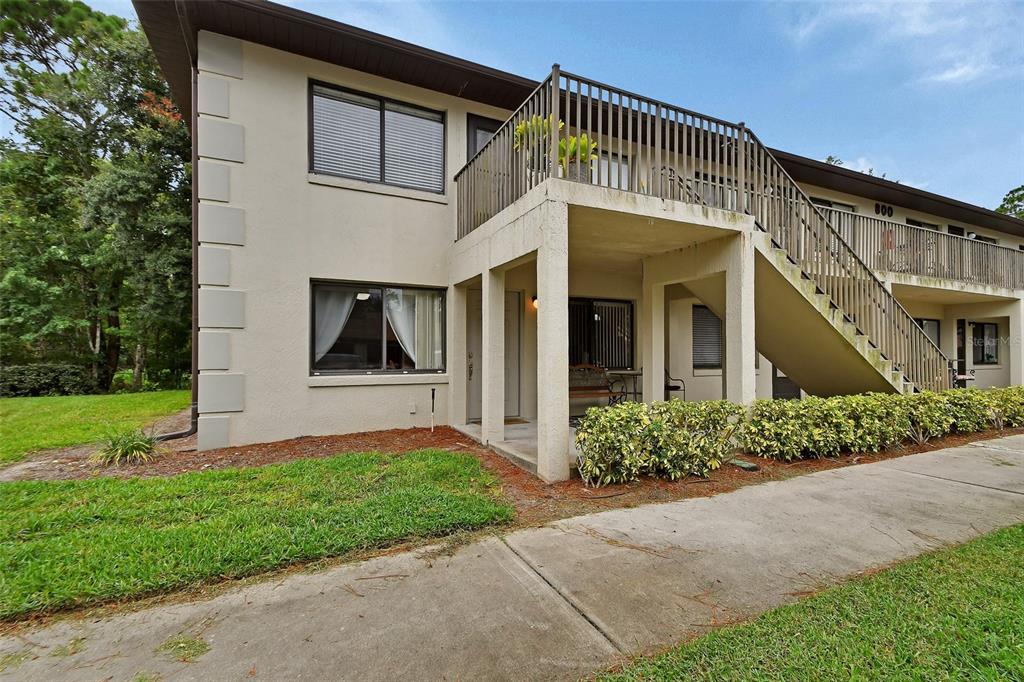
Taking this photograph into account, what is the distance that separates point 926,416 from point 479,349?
289 inches

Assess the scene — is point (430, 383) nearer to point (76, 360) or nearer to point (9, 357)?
point (76, 360)

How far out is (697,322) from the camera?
34.2 ft

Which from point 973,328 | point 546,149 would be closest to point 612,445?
point 546,149

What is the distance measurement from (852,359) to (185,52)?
11688 mm

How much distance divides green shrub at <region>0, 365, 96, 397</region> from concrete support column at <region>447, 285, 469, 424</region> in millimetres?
A: 12879

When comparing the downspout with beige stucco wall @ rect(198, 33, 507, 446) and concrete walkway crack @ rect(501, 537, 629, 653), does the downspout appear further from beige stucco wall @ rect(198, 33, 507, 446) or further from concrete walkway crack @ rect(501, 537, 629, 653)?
concrete walkway crack @ rect(501, 537, 629, 653)

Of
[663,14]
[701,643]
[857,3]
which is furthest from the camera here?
[663,14]

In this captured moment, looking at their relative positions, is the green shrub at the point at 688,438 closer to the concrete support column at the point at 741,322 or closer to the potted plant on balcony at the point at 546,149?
the concrete support column at the point at 741,322

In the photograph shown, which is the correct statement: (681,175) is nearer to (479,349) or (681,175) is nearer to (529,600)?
(479,349)

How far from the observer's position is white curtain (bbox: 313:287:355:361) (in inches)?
272

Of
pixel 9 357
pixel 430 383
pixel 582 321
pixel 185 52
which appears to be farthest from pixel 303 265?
pixel 9 357

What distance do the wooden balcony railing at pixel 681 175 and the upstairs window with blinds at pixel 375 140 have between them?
2.54 ft

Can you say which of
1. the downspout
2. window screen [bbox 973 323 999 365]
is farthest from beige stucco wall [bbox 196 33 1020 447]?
window screen [bbox 973 323 999 365]

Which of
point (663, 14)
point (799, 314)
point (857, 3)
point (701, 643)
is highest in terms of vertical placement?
point (663, 14)
